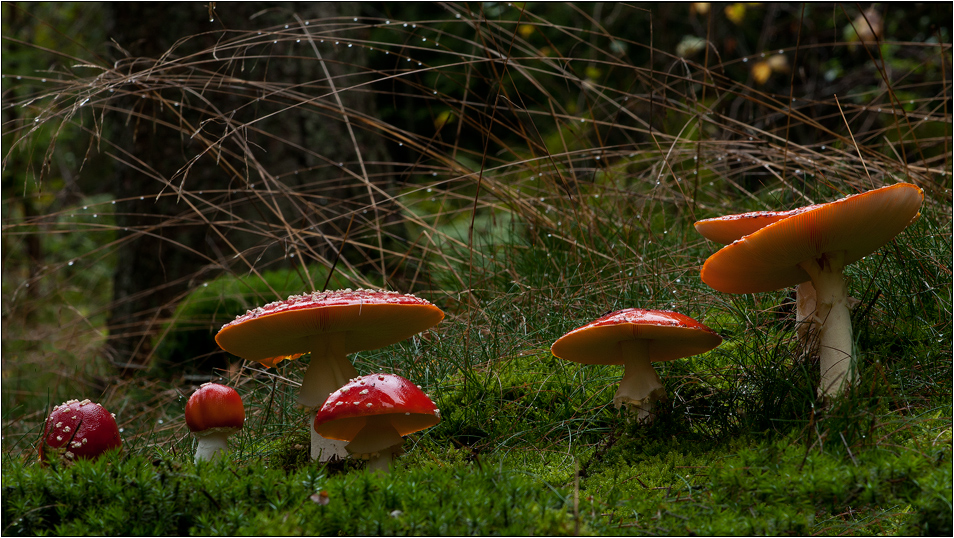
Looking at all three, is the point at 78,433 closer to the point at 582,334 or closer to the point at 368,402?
the point at 368,402

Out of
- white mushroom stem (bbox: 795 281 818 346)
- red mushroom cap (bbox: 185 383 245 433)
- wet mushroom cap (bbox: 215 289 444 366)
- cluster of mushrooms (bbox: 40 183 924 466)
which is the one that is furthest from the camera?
white mushroom stem (bbox: 795 281 818 346)

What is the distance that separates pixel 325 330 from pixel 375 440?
472 mm

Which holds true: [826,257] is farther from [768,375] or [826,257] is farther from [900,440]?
[900,440]

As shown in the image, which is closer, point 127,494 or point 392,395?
point 127,494

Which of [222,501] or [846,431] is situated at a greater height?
[846,431]

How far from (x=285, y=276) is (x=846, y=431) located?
3849mm

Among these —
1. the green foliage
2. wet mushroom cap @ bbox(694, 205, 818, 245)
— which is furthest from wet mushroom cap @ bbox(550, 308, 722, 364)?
wet mushroom cap @ bbox(694, 205, 818, 245)

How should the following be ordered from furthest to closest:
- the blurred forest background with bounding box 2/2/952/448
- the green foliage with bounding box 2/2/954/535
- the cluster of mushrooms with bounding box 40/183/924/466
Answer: the blurred forest background with bounding box 2/2/952/448
the cluster of mushrooms with bounding box 40/183/924/466
the green foliage with bounding box 2/2/954/535

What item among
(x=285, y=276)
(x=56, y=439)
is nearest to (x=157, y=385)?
(x=285, y=276)

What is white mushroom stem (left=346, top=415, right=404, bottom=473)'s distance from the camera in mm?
2238

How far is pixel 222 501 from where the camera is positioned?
194 centimetres

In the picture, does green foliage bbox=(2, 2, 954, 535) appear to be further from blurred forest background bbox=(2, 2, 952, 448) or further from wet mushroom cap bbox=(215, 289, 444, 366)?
wet mushroom cap bbox=(215, 289, 444, 366)

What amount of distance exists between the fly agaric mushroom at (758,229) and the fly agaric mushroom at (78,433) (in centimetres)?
213

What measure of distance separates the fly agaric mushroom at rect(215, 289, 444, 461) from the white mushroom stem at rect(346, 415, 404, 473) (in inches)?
5.4
